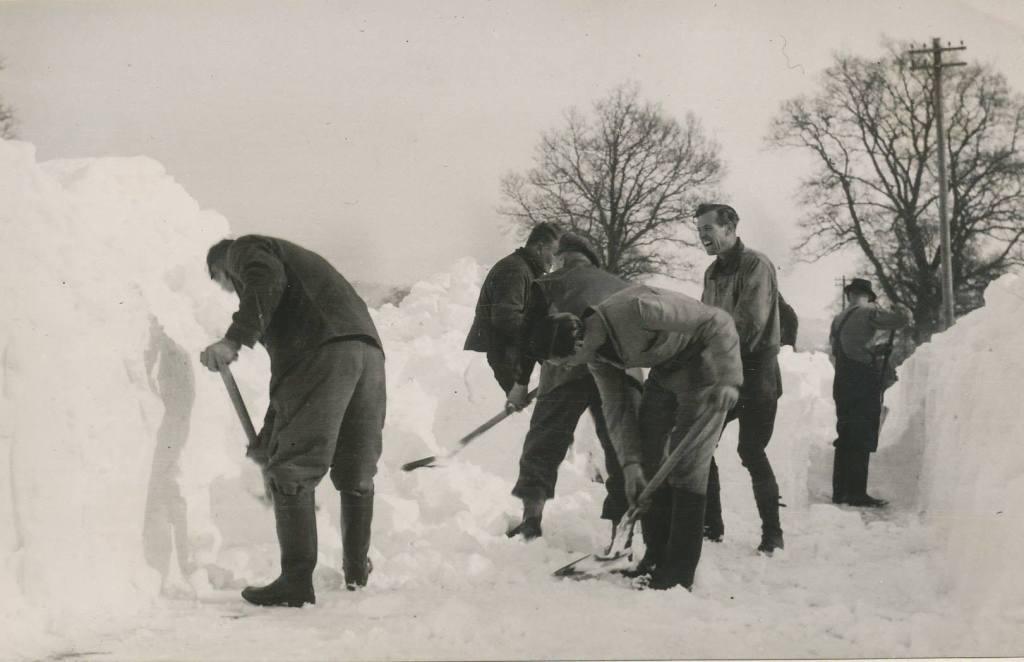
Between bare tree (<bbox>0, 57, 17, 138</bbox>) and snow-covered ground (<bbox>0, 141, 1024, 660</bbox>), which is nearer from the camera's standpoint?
snow-covered ground (<bbox>0, 141, 1024, 660</bbox>)

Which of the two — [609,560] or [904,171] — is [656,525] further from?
[904,171]

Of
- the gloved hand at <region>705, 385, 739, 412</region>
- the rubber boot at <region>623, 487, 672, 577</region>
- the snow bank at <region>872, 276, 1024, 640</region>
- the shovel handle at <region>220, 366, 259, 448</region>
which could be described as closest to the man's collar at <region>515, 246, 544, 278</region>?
the gloved hand at <region>705, 385, 739, 412</region>

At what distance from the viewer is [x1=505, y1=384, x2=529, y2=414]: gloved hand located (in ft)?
10.7

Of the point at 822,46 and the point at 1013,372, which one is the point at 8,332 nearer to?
the point at 822,46

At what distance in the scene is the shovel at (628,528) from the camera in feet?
9.52

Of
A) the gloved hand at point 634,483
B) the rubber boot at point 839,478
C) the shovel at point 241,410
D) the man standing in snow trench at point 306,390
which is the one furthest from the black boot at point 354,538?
the rubber boot at point 839,478

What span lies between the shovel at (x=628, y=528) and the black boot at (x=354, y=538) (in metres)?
0.66

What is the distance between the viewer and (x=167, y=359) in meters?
2.96

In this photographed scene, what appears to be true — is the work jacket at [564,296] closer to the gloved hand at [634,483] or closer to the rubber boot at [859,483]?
the gloved hand at [634,483]

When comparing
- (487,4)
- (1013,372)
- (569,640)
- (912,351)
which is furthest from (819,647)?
(487,4)

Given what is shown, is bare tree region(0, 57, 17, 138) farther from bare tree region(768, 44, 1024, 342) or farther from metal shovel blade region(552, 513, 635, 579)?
bare tree region(768, 44, 1024, 342)

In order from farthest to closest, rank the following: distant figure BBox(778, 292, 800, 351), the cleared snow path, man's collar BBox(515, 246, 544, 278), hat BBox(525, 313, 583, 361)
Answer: distant figure BBox(778, 292, 800, 351) < man's collar BBox(515, 246, 544, 278) < hat BBox(525, 313, 583, 361) < the cleared snow path

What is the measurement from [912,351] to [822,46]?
130cm

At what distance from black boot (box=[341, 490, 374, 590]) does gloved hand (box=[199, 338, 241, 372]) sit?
589 millimetres
